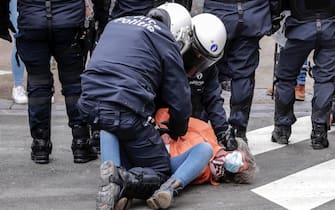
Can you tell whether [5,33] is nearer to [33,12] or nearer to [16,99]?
[33,12]

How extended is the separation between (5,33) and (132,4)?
1.00 m

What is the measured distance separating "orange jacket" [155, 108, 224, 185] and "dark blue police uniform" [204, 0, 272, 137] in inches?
26.9

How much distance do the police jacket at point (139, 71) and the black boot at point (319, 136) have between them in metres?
1.75

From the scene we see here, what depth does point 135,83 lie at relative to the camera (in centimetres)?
466

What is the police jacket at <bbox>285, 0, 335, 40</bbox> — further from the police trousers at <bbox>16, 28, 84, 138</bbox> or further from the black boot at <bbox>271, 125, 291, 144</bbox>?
the police trousers at <bbox>16, 28, 84, 138</bbox>

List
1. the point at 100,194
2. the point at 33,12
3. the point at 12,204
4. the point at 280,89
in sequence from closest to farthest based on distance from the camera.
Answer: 1. the point at 100,194
2. the point at 12,204
3. the point at 33,12
4. the point at 280,89

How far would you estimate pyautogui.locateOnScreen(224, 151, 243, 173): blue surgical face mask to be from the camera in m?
5.15

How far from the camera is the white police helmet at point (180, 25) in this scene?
16.5ft

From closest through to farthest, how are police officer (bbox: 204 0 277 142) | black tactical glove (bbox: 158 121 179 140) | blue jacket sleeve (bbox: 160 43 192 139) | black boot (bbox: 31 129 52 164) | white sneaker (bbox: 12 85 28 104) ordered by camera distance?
blue jacket sleeve (bbox: 160 43 192 139), black tactical glove (bbox: 158 121 179 140), black boot (bbox: 31 129 52 164), police officer (bbox: 204 0 277 142), white sneaker (bbox: 12 85 28 104)

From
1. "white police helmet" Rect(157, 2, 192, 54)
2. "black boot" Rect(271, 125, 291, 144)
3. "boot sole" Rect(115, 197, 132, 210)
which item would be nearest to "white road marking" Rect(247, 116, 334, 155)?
"black boot" Rect(271, 125, 291, 144)

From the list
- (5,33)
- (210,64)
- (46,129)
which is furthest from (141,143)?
(5,33)

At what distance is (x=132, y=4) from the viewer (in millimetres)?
5906

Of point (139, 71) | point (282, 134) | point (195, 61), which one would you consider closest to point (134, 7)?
point (195, 61)

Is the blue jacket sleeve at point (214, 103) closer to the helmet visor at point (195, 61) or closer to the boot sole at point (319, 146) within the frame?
the helmet visor at point (195, 61)
